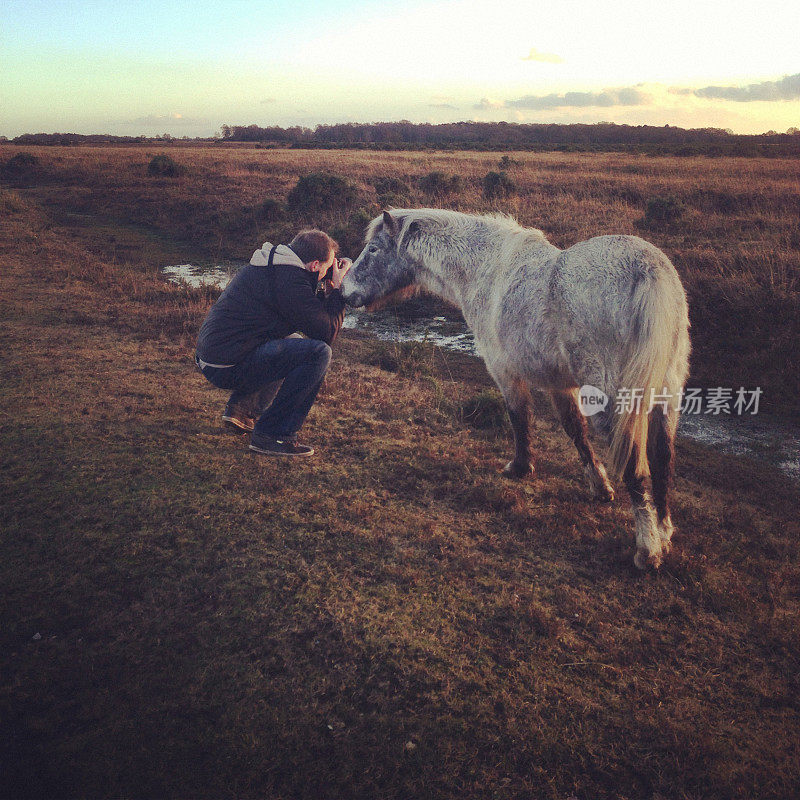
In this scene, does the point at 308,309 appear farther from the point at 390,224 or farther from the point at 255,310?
the point at 390,224

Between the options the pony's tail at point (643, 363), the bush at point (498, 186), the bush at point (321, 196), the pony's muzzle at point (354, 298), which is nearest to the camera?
the pony's tail at point (643, 363)

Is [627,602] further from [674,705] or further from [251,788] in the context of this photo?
[251,788]

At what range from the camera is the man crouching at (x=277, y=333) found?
4.31 m

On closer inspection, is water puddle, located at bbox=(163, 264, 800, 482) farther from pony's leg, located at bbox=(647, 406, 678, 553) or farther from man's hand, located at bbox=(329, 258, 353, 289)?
man's hand, located at bbox=(329, 258, 353, 289)

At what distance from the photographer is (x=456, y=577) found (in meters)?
3.32

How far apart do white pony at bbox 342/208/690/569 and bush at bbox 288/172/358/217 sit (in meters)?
14.4

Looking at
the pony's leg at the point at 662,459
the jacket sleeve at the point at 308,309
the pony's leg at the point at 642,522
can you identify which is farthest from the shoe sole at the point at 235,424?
the pony's leg at the point at 662,459

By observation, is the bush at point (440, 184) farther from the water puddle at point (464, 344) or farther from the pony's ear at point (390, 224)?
the pony's ear at point (390, 224)

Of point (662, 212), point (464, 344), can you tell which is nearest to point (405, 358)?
point (464, 344)

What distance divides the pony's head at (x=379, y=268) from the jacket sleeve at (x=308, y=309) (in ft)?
1.45

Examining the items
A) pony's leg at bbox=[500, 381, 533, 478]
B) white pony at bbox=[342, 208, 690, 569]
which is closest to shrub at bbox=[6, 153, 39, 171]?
white pony at bbox=[342, 208, 690, 569]

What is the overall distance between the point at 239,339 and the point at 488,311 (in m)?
2.16

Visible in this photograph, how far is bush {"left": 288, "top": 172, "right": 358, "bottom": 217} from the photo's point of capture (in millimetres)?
18283

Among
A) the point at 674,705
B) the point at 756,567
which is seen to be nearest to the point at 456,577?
the point at 674,705
